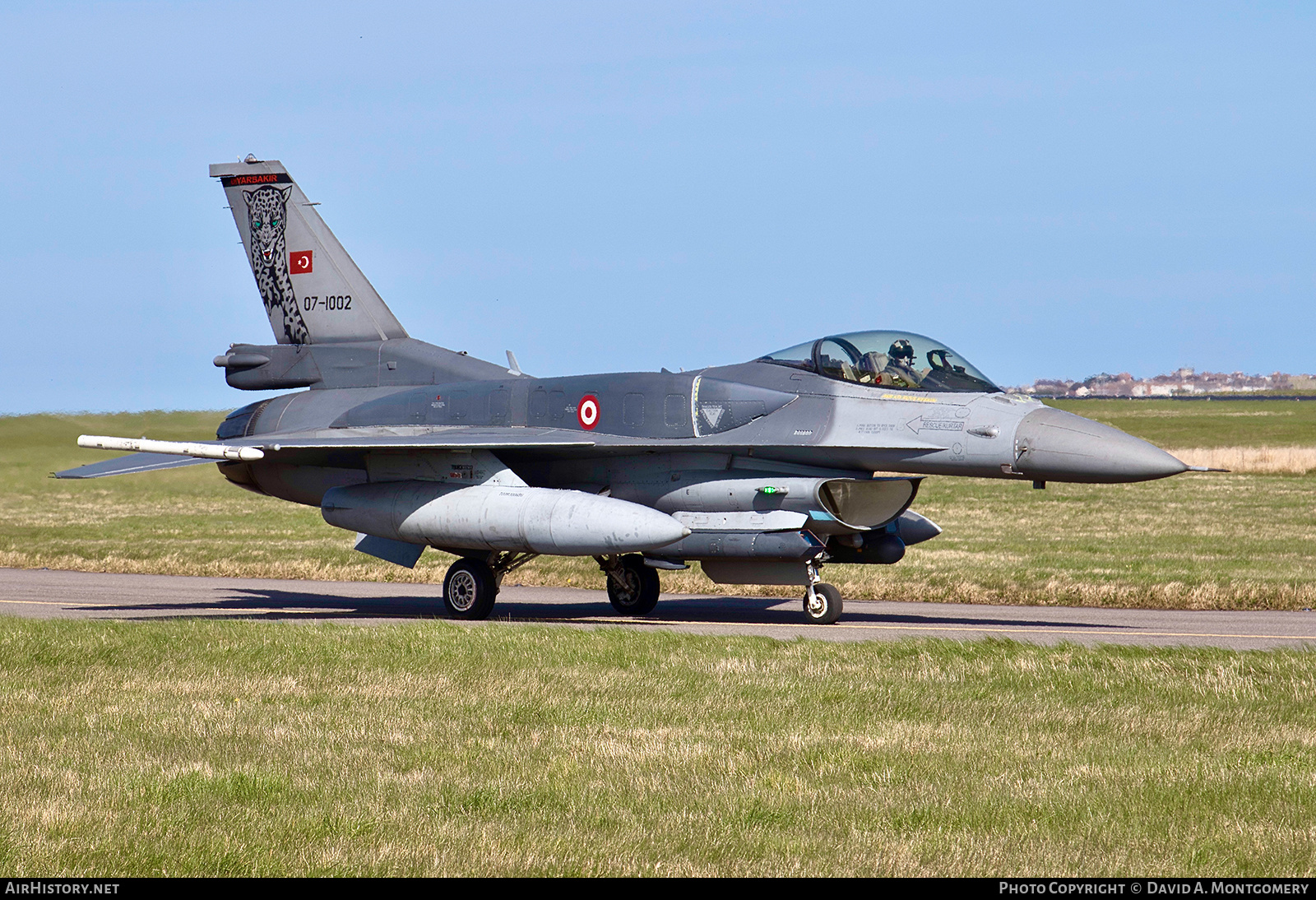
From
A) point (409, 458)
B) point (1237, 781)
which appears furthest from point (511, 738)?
point (409, 458)

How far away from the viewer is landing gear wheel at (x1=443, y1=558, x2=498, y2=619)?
1570 cm

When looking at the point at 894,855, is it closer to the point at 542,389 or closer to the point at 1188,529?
the point at 542,389

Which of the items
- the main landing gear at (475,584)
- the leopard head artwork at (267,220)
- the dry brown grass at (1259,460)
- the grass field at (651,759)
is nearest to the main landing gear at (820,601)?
the grass field at (651,759)

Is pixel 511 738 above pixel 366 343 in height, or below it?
below

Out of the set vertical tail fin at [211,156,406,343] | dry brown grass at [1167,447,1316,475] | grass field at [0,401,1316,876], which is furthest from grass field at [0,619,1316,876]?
dry brown grass at [1167,447,1316,475]

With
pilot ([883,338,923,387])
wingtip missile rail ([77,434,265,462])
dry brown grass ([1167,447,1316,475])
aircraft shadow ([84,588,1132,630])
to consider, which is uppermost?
pilot ([883,338,923,387])

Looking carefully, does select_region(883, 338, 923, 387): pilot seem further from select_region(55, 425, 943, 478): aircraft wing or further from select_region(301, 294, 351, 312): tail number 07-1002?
select_region(301, 294, 351, 312): tail number 07-1002

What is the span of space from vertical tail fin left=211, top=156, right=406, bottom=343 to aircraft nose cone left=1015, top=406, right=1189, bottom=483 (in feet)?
29.2

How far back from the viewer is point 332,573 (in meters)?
21.4

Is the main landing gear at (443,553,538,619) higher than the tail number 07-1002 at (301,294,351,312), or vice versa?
the tail number 07-1002 at (301,294,351,312)

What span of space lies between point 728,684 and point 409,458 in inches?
288

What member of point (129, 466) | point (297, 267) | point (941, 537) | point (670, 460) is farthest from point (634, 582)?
point (941, 537)

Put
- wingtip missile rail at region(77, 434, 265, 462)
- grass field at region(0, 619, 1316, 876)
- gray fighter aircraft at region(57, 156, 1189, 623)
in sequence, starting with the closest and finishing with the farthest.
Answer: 1. grass field at region(0, 619, 1316, 876)
2. gray fighter aircraft at region(57, 156, 1189, 623)
3. wingtip missile rail at region(77, 434, 265, 462)

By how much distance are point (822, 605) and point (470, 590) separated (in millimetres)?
4107
